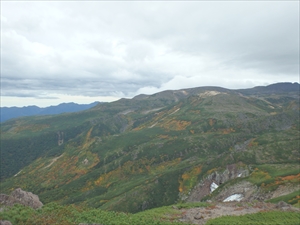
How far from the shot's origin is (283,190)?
6175cm

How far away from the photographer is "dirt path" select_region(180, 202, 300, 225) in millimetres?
37562

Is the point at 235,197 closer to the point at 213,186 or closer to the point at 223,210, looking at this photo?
the point at 213,186

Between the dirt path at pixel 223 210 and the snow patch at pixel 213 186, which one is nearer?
the dirt path at pixel 223 210

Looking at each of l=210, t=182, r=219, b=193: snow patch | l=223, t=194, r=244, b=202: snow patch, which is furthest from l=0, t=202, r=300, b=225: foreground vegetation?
l=210, t=182, r=219, b=193: snow patch

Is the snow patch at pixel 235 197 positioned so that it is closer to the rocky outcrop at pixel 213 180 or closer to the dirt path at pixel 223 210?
the dirt path at pixel 223 210

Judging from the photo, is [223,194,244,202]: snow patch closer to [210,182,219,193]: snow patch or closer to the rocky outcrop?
[210,182,219,193]: snow patch

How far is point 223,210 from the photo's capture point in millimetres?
43188

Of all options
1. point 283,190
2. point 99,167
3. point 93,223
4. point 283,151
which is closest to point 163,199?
point 283,190

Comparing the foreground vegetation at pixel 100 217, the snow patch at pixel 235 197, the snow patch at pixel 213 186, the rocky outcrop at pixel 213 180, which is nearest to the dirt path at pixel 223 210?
the foreground vegetation at pixel 100 217

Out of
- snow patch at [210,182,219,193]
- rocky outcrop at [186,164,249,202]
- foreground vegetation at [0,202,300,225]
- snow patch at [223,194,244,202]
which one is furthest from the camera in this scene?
rocky outcrop at [186,164,249,202]

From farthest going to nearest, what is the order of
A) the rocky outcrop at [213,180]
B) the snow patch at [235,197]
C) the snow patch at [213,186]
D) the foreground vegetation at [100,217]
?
the rocky outcrop at [213,180], the snow patch at [213,186], the snow patch at [235,197], the foreground vegetation at [100,217]

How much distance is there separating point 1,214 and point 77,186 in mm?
150641

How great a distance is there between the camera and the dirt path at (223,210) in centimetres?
3756

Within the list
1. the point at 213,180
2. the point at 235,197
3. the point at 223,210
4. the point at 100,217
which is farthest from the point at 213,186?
the point at 100,217
